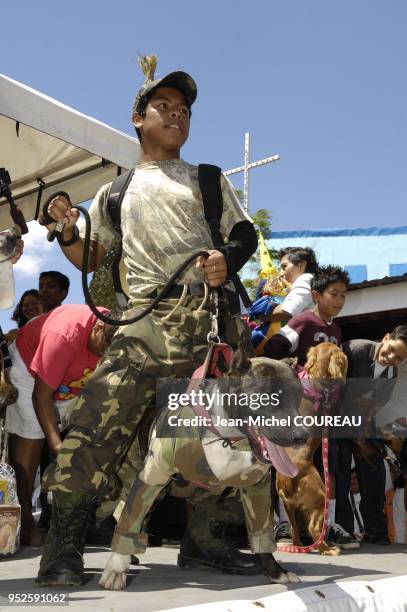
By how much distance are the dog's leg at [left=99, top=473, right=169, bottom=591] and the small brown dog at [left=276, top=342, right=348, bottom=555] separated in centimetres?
156

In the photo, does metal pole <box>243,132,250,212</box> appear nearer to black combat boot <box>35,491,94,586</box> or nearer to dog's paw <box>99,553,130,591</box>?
black combat boot <box>35,491,94,586</box>

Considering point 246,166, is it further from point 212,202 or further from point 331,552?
point 212,202

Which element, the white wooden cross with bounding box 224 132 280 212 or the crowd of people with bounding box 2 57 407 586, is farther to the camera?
the white wooden cross with bounding box 224 132 280 212

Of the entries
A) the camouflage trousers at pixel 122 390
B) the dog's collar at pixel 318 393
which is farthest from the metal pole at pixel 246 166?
the camouflage trousers at pixel 122 390

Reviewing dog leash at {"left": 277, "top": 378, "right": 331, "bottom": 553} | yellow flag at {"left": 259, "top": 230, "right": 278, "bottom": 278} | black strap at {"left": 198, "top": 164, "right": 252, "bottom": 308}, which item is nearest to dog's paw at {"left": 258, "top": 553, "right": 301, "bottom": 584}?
black strap at {"left": 198, "top": 164, "right": 252, "bottom": 308}

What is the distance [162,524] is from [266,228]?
22.6m

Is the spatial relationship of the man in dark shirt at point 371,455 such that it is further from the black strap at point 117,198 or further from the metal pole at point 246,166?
the metal pole at point 246,166

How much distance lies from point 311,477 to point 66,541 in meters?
1.90

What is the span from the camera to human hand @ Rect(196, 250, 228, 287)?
119 inches

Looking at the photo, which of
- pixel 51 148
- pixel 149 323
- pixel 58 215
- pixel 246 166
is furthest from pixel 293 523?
pixel 246 166

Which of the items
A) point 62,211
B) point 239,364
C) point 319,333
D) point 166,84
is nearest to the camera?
point 239,364

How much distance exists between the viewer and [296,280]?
559 cm

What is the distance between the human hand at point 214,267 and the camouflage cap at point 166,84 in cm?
85

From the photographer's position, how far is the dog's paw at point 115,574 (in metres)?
2.82
